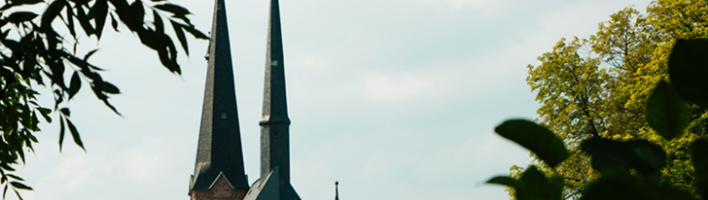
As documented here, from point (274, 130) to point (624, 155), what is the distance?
149 ft

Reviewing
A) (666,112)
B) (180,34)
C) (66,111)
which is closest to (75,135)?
(66,111)

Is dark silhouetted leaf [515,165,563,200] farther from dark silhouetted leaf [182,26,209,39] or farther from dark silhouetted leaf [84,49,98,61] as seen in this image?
dark silhouetted leaf [84,49,98,61]

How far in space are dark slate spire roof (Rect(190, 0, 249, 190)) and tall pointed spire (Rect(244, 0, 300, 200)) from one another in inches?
96.7

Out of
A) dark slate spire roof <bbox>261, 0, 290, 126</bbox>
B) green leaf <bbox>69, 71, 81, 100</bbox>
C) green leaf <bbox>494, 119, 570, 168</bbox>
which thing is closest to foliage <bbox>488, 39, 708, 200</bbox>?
green leaf <bbox>494, 119, 570, 168</bbox>

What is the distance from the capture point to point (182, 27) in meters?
3.81

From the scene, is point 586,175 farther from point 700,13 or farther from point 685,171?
point 700,13

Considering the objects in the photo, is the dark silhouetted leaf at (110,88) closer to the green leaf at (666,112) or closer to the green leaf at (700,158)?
the green leaf at (666,112)

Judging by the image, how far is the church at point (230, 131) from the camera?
150 feet

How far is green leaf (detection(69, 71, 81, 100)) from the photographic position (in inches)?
146

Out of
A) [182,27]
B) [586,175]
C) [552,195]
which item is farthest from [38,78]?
[586,175]

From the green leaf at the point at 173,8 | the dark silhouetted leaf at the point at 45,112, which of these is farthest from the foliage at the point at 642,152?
the dark silhouetted leaf at the point at 45,112

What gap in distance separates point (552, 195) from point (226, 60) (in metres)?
49.4

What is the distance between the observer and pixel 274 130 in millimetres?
46125

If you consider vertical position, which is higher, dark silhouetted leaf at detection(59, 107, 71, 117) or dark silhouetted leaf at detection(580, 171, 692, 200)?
dark silhouetted leaf at detection(59, 107, 71, 117)
